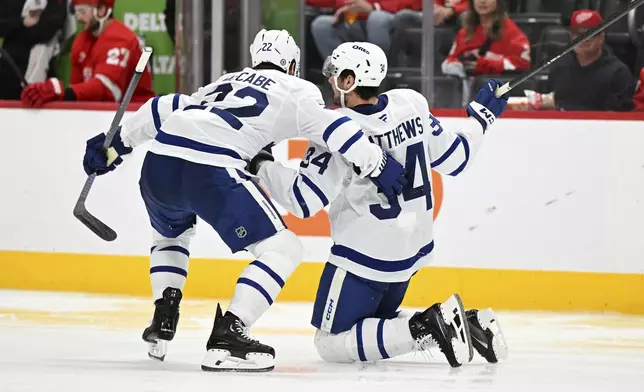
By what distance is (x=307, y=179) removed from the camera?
3732mm

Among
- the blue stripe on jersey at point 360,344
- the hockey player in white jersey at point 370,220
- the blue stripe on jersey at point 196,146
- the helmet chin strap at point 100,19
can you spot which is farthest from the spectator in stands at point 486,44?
the blue stripe on jersey at point 196,146

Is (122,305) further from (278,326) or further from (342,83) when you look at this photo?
(342,83)

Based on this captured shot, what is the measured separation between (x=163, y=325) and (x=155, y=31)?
8.29 feet

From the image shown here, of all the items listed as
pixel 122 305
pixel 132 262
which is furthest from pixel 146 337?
pixel 132 262

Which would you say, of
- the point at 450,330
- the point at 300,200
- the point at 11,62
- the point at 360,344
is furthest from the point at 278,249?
the point at 11,62

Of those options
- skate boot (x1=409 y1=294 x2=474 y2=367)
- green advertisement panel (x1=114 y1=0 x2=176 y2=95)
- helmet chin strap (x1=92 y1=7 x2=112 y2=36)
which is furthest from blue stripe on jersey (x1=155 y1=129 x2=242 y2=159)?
helmet chin strap (x1=92 y1=7 x2=112 y2=36)

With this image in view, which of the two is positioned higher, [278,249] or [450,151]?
[450,151]

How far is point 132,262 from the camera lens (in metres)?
5.77

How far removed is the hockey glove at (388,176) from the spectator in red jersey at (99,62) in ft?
8.04

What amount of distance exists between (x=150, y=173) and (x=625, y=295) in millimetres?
2524

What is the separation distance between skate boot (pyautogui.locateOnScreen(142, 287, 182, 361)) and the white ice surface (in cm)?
5

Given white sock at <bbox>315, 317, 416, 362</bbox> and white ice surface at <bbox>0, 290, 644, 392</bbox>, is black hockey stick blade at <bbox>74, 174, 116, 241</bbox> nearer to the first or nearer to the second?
white ice surface at <bbox>0, 290, 644, 392</bbox>

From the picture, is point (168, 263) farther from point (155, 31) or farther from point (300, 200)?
point (155, 31)

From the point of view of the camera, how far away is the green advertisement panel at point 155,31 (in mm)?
6020
